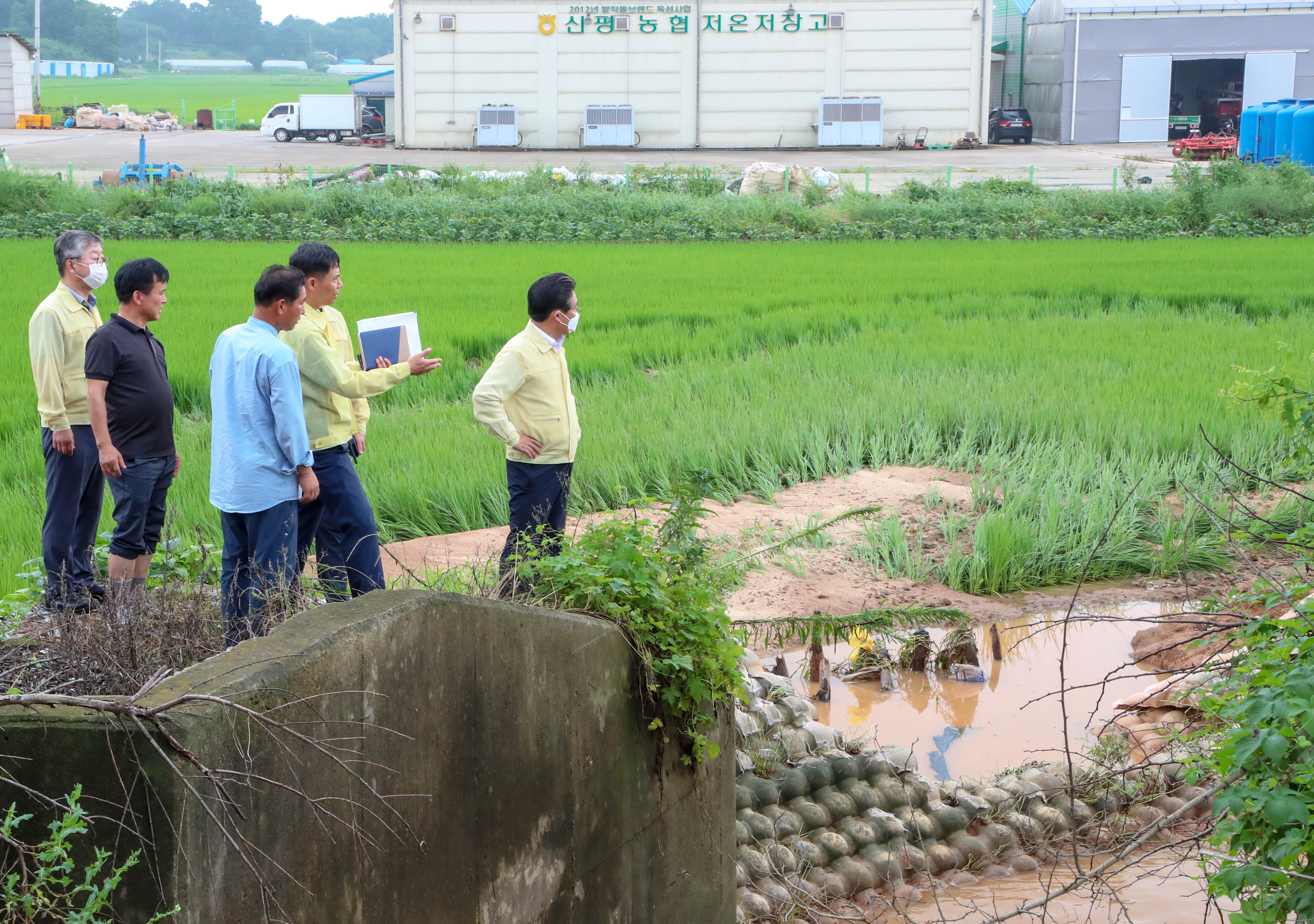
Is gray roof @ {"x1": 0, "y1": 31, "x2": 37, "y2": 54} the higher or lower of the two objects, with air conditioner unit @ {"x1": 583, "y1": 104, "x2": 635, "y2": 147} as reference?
higher

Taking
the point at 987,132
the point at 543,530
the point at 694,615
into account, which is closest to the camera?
the point at 694,615

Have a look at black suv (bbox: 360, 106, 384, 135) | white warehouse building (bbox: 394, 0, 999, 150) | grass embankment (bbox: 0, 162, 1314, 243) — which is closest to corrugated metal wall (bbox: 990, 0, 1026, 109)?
white warehouse building (bbox: 394, 0, 999, 150)

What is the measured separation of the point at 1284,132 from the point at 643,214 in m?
19.1

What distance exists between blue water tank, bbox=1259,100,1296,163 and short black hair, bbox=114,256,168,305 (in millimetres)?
33563

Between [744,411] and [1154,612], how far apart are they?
3.67m

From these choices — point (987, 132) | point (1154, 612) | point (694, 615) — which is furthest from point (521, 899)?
point (987, 132)

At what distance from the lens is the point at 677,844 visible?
13.4 feet

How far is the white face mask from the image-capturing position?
5.34m

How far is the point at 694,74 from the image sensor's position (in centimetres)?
4184

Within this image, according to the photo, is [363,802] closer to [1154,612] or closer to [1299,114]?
[1154,612]

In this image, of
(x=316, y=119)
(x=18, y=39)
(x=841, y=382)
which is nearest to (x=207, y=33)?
(x=18, y=39)

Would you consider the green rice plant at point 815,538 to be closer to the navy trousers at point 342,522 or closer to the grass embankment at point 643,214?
the navy trousers at point 342,522

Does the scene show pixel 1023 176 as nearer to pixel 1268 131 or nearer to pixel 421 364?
pixel 1268 131

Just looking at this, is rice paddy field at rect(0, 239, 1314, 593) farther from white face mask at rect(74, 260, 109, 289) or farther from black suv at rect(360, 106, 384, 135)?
black suv at rect(360, 106, 384, 135)
